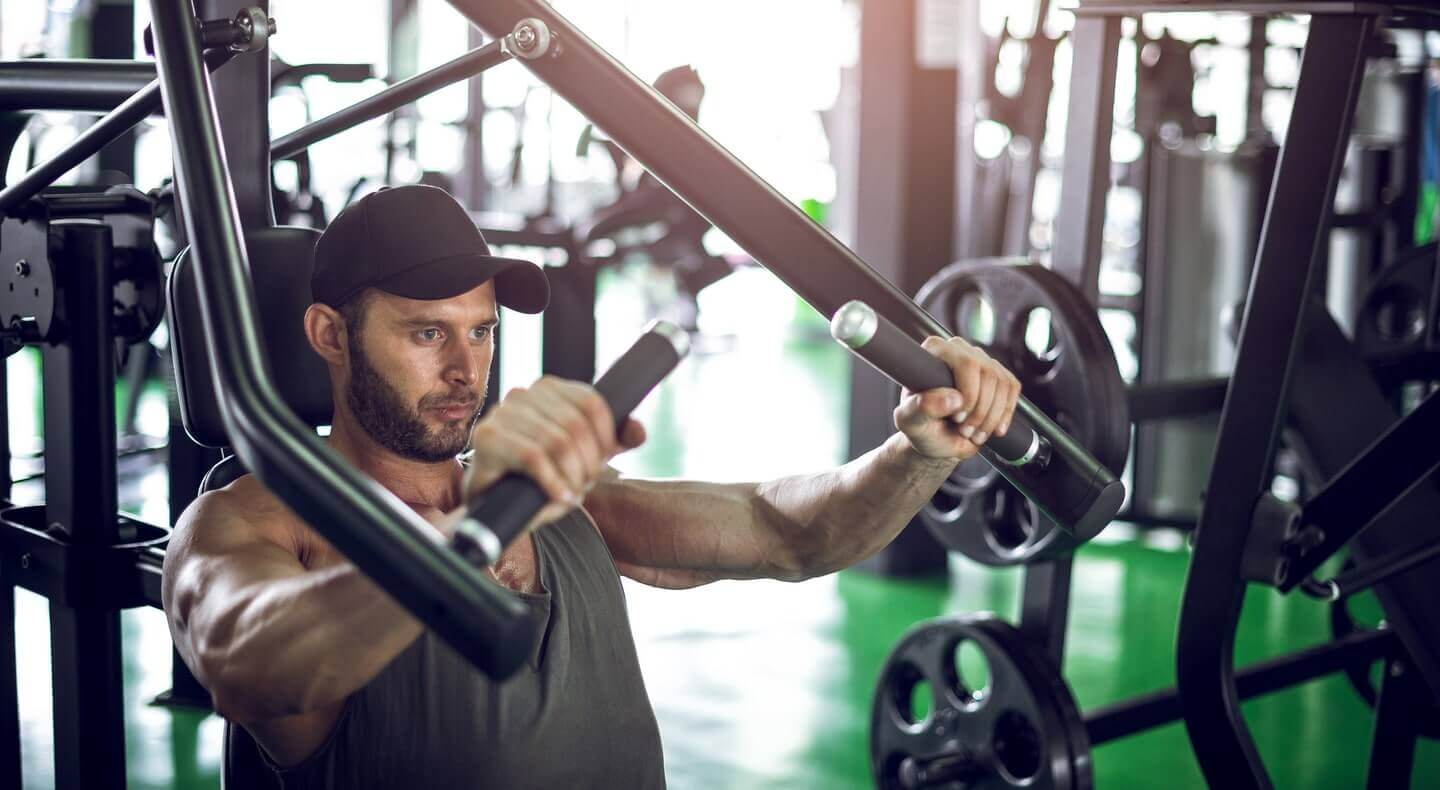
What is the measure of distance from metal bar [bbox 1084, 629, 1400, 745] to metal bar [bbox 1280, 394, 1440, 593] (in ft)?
1.22

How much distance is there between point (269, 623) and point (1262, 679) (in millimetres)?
2137

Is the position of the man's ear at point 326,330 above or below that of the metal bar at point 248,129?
below

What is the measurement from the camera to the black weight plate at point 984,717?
2209mm

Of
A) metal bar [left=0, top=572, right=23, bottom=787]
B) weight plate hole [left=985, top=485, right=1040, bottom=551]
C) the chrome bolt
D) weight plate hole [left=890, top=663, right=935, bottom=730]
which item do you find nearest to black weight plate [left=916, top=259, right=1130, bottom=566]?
weight plate hole [left=985, top=485, right=1040, bottom=551]

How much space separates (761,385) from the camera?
843 cm

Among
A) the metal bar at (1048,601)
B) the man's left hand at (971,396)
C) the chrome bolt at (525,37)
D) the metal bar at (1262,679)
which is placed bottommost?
the metal bar at (1262,679)

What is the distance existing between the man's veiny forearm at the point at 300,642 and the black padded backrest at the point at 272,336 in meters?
0.34

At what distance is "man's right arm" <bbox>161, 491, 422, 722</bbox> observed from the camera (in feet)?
3.27

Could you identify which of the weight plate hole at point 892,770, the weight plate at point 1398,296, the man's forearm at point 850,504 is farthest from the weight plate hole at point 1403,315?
the man's forearm at point 850,504

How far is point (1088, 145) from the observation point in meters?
2.45

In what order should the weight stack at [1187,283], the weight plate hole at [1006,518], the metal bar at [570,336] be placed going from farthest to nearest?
the weight stack at [1187,283], the metal bar at [570,336], the weight plate hole at [1006,518]

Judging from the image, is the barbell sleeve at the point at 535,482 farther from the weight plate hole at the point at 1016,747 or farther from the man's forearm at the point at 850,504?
the weight plate hole at the point at 1016,747

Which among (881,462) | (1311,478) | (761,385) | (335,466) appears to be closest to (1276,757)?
(1311,478)

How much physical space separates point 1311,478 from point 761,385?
5.90 metres
